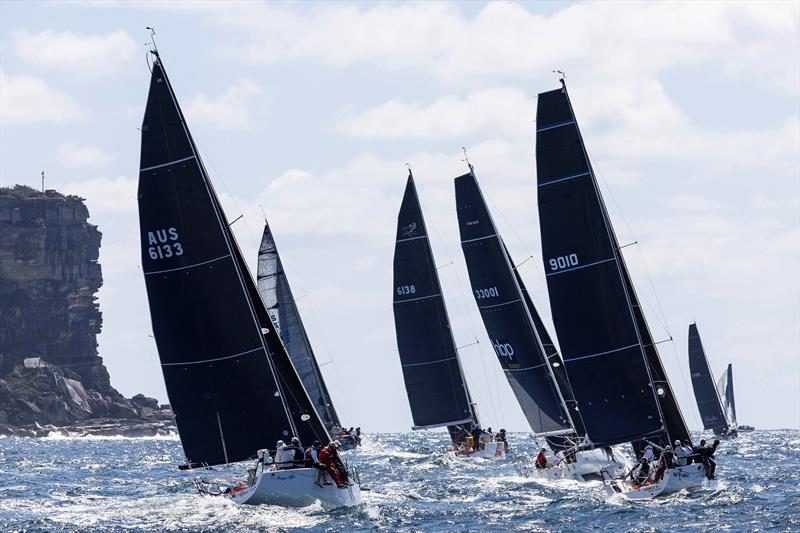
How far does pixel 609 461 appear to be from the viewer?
3584 centimetres

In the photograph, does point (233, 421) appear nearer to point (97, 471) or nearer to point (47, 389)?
point (97, 471)

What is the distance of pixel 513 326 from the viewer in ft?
142

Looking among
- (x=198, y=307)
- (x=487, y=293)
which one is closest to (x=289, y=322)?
(x=487, y=293)

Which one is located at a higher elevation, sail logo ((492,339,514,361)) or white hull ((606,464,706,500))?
sail logo ((492,339,514,361))

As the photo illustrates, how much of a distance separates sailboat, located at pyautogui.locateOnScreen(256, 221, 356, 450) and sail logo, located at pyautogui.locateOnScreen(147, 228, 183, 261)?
85.2 feet

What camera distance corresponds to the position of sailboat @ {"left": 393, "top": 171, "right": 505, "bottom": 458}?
5141 centimetres

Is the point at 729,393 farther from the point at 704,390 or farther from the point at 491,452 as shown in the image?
the point at 491,452

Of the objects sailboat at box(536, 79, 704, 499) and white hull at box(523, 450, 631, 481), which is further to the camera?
white hull at box(523, 450, 631, 481)

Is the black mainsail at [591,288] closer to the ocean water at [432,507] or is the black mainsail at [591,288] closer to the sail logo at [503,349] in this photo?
the ocean water at [432,507]

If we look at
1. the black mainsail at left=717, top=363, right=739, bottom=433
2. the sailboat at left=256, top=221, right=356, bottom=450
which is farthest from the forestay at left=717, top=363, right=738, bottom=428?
the sailboat at left=256, top=221, right=356, bottom=450

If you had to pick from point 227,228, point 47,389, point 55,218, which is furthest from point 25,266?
point 227,228

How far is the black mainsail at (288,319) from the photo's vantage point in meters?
55.8

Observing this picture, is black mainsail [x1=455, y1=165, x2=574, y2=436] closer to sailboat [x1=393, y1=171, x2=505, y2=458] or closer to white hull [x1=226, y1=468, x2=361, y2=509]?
sailboat [x1=393, y1=171, x2=505, y2=458]

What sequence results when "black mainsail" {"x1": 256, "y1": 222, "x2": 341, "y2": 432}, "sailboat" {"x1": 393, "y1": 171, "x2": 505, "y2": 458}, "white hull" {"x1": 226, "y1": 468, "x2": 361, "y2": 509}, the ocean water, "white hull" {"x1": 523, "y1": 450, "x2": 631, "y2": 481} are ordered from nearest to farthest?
1. the ocean water
2. "white hull" {"x1": 226, "y1": 468, "x2": 361, "y2": 509}
3. "white hull" {"x1": 523, "y1": 450, "x2": 631, "y2": 481}
4. "sailboat" {"x1": 393, "y1": 171, "x2": 505, "y2": 458}
5. "black mainsail" {"x1": 256, "y1": 222, "x2": 341, "y2": 432}
